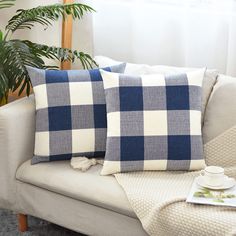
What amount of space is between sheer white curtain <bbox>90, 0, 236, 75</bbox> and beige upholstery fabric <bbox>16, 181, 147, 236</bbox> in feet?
3.50

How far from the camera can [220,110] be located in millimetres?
2070

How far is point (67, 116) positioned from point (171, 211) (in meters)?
0.66

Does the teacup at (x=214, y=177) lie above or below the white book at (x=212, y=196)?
above

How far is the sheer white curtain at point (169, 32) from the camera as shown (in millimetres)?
2453

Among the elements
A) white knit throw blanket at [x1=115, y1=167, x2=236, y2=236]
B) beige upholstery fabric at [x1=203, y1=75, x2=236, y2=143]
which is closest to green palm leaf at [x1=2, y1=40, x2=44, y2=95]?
white knit throw blanket at [x1=115, y1=167, x2=236, y2=236]

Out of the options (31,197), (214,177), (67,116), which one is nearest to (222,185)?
(214,177)

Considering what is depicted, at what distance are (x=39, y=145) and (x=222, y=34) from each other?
114 centimetres

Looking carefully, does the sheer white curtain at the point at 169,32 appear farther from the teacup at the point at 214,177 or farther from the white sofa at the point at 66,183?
the teacup at the point at 214,177

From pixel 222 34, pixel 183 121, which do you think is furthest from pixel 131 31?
pixel 183 121

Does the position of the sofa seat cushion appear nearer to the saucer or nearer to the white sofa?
the white sofa

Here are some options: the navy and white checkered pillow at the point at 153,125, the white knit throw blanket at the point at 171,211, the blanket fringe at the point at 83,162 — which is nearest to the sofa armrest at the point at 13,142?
the blanket fringe at the point at 83,162

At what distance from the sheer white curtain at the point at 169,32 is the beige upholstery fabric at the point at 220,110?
0.38 meters

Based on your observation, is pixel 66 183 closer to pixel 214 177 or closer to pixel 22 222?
pixel 22 222

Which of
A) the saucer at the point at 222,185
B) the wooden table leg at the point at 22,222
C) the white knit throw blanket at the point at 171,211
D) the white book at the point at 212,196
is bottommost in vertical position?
the wooden table leg at the point at 22,222
